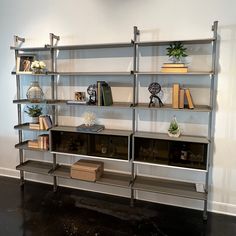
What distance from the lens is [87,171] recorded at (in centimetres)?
283

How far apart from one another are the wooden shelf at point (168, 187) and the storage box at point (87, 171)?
1.57ft

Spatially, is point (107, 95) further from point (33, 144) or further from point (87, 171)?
point (33, 144)

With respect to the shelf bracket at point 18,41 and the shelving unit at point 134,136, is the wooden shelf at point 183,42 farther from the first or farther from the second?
the shelf bracket at point 18,41

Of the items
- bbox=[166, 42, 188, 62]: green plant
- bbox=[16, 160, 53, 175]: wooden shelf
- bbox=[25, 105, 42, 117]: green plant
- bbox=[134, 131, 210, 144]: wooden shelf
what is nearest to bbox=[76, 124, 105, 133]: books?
bbox=[134, 131, 210, 144]: wooden shelf

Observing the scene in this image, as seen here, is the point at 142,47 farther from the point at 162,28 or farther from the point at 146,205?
the point at 146,205

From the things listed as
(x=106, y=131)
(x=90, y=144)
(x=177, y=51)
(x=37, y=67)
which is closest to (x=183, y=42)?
(x=177, y=51)

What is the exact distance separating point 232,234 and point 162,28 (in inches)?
91.4

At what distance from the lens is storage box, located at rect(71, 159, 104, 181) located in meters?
2.82

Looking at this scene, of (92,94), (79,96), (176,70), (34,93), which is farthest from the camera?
(34,93)

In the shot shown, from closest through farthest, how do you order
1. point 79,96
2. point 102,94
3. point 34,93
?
point 102,94 < point 79,96 < point 34,93

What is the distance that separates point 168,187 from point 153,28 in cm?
185

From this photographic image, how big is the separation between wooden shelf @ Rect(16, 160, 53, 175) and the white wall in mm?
448

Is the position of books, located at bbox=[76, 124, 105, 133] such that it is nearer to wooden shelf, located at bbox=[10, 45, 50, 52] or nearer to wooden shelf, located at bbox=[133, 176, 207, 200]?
wooden shelf, located at bbox=[133, 176, 207, 200]

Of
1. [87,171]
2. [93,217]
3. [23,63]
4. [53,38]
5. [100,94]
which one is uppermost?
[53,38]
